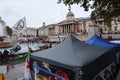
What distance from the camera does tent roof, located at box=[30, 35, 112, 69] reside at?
592 cm

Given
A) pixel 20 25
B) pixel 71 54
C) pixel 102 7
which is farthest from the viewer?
pixel 20 25

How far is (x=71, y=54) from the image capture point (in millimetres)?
6324

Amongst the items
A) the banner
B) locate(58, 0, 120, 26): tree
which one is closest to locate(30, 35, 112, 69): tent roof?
locate(58, 0, 120, 26): tree

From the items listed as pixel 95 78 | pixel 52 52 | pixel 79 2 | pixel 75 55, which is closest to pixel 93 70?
pixel 95 78

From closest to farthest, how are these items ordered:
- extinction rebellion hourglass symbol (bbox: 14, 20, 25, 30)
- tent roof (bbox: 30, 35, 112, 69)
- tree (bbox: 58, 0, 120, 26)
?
tent roof (bbox: 30, 35, 112, 69), tree (bbox: 58, 0, 120, 26), extinction rebellion hourglass symbol (bbox: 14, 20, 25, 30)

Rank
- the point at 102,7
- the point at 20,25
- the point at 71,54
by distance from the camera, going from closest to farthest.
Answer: the point at 71,54 → the point at 102,7 → the point at 20,25

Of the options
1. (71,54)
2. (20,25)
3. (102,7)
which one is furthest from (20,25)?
(71,54)

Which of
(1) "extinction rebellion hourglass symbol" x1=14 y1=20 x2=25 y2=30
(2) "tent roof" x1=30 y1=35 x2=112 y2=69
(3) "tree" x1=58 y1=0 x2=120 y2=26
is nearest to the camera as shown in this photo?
(2) "tent roof" x1=30 y1=35 x2=112 y2=69

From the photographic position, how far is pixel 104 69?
21.2 ft

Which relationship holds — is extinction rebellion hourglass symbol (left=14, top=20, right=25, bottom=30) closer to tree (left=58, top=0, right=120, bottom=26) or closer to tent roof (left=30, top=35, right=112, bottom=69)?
tree (left=58, top=0, right=120, bottom=26)

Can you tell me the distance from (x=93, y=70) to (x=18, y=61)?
42.2ft

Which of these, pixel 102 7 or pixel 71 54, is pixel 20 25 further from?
pixel 71 54

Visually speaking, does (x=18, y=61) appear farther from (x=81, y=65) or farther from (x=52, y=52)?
(x=81, y=65)

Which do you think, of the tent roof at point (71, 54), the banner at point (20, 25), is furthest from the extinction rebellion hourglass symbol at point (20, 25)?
the tent roof at point (71, 54)
